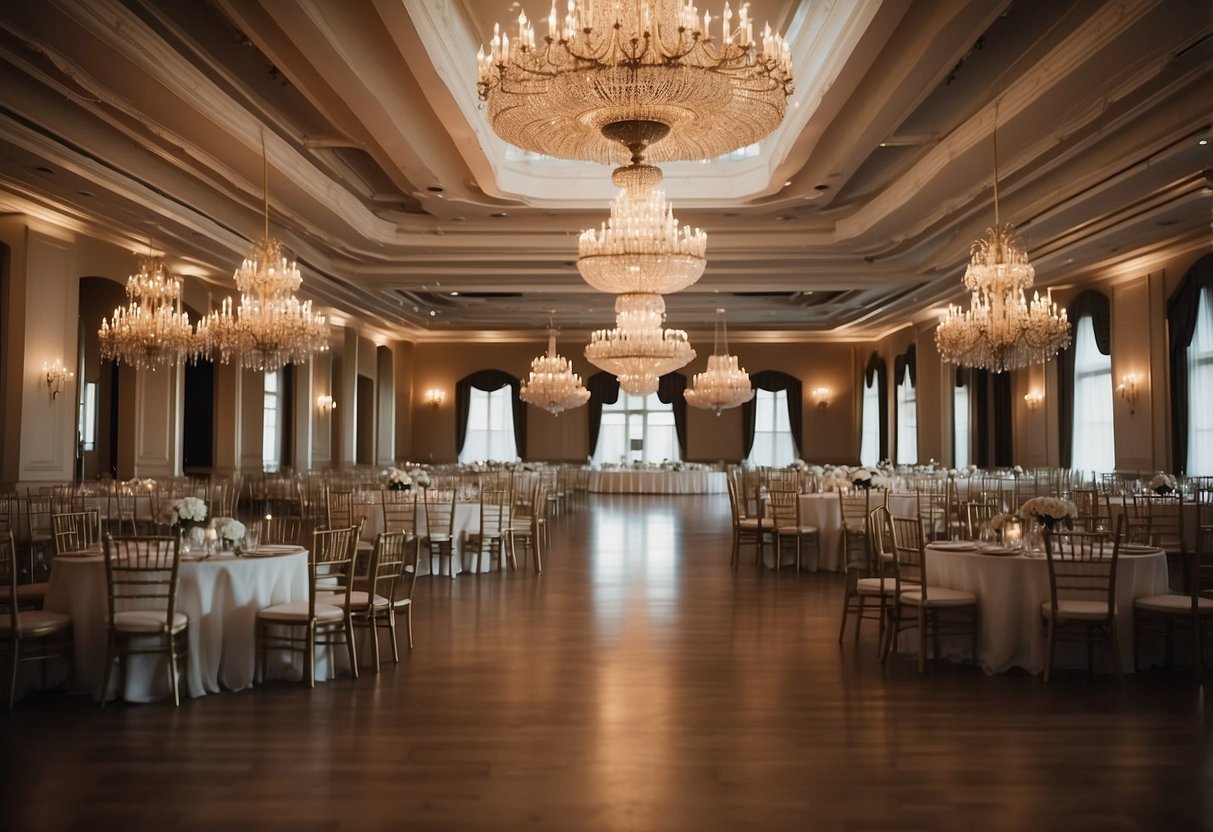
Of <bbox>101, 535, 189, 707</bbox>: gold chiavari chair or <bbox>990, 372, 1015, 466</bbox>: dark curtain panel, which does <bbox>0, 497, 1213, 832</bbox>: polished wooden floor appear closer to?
<bbox>101, 535, 189, 707</bbox>: gold chiavari chair

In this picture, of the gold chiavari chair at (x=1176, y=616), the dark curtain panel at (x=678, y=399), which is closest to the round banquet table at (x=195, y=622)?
the gold chiavari chair at (x=1176, y=616)

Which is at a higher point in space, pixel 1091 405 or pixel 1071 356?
pixel 1071 356

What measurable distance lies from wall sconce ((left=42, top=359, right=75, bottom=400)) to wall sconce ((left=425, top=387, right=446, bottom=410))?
45.9ft

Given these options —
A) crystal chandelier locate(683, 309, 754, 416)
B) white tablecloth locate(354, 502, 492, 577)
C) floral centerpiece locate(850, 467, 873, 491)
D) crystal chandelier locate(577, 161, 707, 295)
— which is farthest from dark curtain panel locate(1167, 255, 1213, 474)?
white tablecloth locate(354, 502, 492, 577)

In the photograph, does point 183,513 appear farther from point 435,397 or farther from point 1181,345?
point 435,397

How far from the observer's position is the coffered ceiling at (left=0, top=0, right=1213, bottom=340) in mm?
7359

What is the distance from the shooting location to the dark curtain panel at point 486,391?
25.6 metres

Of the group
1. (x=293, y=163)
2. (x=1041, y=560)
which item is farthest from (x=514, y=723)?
(x=293, y=163)

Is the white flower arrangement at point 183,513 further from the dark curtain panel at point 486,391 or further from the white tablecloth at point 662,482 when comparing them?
the dark curtain panel at point 486,391

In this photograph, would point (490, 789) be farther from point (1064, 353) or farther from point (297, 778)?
point (1064, 353)

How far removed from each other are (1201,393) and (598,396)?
50.3ft

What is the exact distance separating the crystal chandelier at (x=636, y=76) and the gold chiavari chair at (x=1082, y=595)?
3.13 metres

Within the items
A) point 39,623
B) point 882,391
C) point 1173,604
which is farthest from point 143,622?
point 882,391

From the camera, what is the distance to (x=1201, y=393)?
40.8ft
